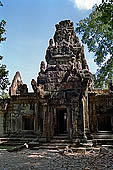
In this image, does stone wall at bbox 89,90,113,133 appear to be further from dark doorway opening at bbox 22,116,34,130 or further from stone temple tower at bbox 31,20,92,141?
dark doorway opening at bbox 22,116,34,130

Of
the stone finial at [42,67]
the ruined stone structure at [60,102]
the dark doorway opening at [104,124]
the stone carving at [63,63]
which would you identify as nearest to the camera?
the ruined stone structure at [60,102]

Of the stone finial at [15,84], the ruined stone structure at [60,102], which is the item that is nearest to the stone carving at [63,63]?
the ruined stone structure at [60,102]

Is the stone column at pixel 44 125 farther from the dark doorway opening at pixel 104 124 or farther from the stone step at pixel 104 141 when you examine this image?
the dark doorway opening at pixel 104 124

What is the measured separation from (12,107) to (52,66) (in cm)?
508

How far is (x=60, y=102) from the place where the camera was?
47.7 ft

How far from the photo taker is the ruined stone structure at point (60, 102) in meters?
14.3

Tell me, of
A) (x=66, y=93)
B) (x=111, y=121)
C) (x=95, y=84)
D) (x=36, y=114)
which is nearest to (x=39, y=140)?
(x=36, y=114)

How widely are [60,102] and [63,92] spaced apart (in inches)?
31.0

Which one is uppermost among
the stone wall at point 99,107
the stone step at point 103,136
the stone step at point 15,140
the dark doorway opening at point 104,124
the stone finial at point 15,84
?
the stone finial at point 15,84

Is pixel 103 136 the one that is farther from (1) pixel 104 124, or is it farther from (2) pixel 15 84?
(2) pixel 15 84

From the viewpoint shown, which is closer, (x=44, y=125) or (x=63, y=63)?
(x=44, y=125)

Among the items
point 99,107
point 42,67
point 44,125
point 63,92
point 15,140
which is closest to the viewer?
point 44,125

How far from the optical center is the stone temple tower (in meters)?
14.2

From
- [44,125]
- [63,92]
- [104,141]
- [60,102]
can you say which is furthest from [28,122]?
[104,141]
